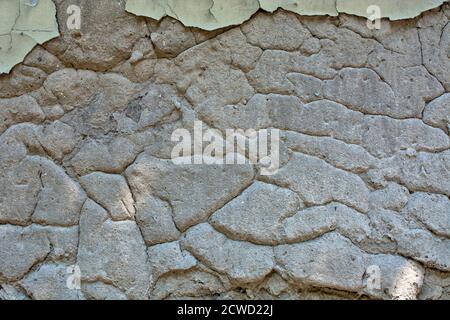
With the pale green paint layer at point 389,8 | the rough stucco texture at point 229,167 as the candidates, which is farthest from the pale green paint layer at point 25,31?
the pale green paint layer at point 389,8

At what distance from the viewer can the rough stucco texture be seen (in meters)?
1.79

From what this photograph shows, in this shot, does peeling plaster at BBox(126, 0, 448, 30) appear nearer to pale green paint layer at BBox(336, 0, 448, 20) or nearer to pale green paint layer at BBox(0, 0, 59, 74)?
pale green paint layer at BBox(336, 0, 448, 20)

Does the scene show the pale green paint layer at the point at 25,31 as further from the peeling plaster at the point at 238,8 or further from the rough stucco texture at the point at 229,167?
the peeling plaster at the point at 238,8

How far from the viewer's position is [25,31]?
1.88 meters

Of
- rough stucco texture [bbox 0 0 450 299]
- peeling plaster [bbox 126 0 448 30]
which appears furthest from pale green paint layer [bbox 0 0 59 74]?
peeling plaster [bbox 126 0 448 30]

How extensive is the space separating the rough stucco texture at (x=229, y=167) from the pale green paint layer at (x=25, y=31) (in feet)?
0.11

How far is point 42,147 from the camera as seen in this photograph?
73.4 inches

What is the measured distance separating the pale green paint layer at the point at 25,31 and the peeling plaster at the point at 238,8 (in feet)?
0.85

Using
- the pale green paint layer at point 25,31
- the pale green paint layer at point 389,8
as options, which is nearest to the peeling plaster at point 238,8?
the pale green paint layer at point 389,8

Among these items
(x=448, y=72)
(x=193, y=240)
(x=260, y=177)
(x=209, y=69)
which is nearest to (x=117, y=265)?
(x=193, y=240)

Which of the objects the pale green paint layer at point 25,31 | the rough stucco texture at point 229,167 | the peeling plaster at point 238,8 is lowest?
the rough stucco texture at point 229,167

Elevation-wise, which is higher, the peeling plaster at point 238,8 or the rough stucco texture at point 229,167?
the peeling plaster at point 238,8

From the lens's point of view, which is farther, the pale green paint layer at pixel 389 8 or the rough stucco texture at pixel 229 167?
the pale green paint layer at pixel 389 8

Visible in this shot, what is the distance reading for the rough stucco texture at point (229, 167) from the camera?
179 cm
